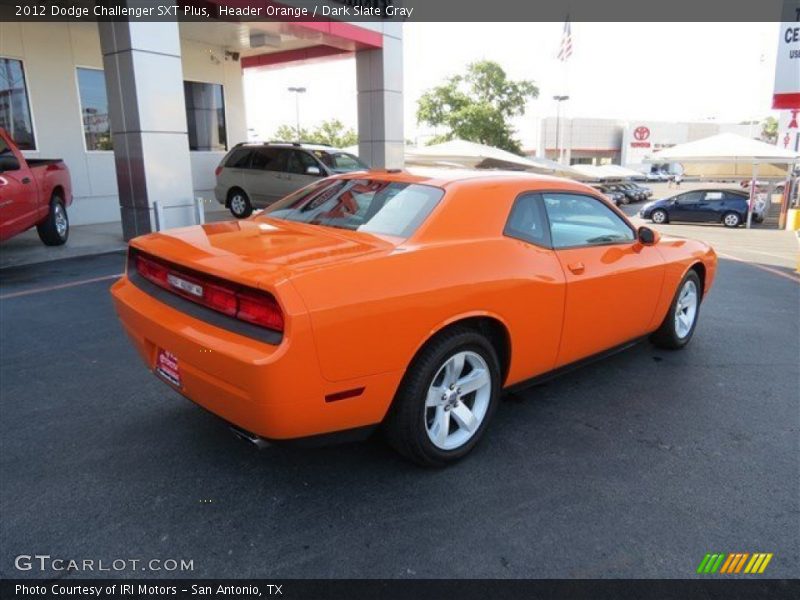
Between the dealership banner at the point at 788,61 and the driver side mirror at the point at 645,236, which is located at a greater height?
the dealership banner at the point at 788,61

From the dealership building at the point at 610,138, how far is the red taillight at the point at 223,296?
7363 cm

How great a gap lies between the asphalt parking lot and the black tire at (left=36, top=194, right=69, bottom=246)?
555cm

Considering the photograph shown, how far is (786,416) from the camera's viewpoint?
3.94 meters

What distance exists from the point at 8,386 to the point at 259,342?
106 inches

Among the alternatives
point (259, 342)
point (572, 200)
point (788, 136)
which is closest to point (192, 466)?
point (259, 342)

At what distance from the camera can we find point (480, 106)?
4903cm

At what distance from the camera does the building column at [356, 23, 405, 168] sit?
47.4ft

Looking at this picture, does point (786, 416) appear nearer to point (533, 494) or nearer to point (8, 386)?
point (533, 494)

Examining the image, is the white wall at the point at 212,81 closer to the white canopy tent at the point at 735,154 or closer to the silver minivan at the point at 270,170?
the silver minivan at the point at 270,170

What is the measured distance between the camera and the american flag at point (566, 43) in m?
30.0

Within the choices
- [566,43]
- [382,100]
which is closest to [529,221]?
[382,100]

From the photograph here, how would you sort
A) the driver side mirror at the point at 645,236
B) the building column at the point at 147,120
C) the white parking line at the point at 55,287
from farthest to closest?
the building column at the point at 147,120
the white parking line at the point at 55,287
the driver side mirror at the point at 645,236

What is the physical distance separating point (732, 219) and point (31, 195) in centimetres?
2336
